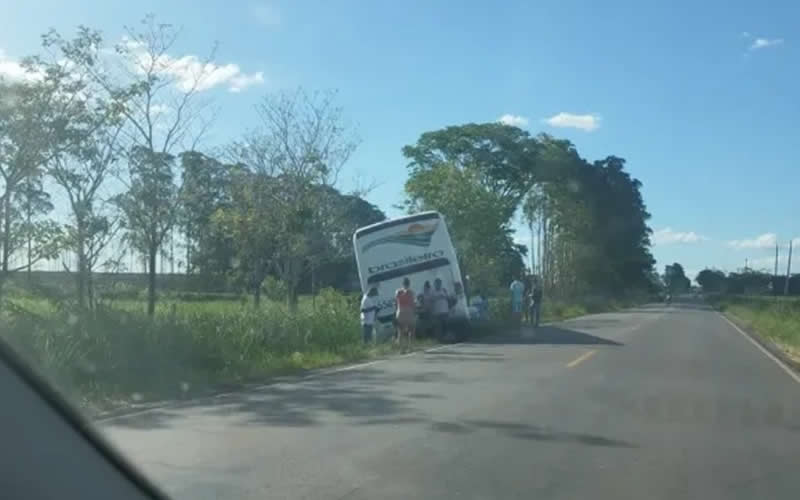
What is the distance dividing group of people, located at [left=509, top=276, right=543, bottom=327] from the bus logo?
9.77 metres

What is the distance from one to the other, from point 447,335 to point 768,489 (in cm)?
1984

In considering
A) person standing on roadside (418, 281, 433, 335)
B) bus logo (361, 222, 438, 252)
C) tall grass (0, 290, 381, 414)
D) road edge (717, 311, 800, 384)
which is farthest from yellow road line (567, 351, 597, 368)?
bus logo (361, 222, 438, 252)

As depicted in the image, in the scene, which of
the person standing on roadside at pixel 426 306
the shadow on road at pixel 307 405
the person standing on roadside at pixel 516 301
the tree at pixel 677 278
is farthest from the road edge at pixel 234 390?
the tree at pixel 677 278

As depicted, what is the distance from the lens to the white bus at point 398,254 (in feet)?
88.6

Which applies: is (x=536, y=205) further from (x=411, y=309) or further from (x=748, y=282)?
(x=748, y=282)

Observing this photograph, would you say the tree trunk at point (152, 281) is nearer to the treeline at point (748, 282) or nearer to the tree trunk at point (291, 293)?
the tree trunk at point (291, 293)

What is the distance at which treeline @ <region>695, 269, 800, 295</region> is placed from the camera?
11044 centimetres

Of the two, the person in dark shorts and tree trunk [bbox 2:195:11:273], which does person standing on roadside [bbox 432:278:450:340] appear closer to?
the person in dark shorts

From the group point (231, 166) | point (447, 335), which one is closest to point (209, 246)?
point (231, 166)

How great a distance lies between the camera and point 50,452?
240 inches

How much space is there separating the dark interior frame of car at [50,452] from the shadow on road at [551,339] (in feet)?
69.7

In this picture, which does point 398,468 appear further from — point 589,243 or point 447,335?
point 589,243

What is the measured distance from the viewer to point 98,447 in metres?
6.34

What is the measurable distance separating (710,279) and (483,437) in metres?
161
